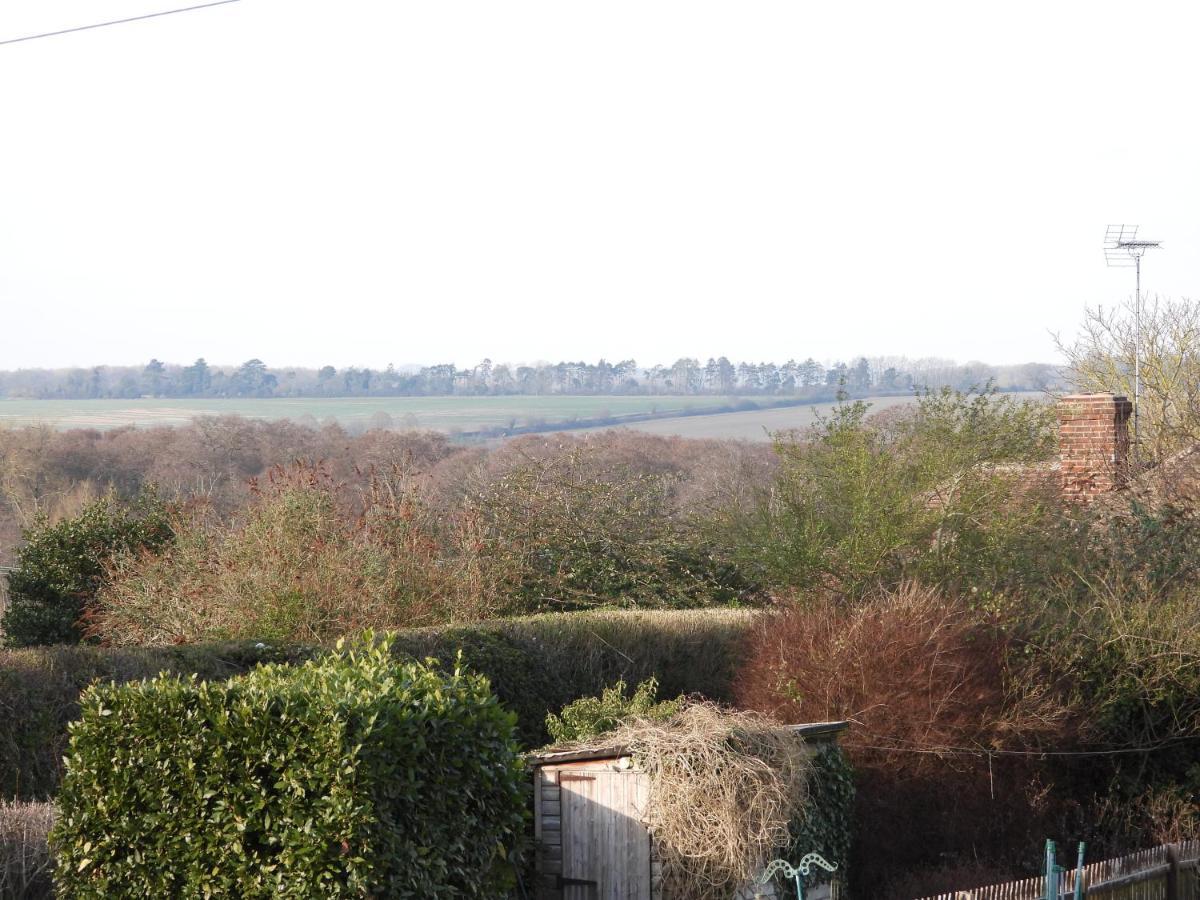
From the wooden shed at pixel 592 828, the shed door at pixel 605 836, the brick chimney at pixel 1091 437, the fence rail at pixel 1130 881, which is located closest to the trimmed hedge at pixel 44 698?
the wooden shed at pixel 592 828

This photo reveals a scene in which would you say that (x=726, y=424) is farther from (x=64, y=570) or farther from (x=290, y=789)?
(x=290, y=789)

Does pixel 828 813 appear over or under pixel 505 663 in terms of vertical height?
under

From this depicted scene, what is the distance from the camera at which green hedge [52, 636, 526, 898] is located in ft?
21.6

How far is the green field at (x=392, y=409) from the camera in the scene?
67.2 metres

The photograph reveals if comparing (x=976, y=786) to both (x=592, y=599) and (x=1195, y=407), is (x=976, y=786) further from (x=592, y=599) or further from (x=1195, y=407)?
(x=1195, y=407)

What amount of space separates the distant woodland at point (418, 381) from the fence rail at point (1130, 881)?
54595 millimetres

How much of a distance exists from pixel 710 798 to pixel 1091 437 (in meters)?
14.2

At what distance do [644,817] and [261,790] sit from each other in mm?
2742

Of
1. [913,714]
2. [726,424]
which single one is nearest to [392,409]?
[726,424]

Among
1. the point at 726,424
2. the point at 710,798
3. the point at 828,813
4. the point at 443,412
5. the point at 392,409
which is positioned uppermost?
the point at 392,409

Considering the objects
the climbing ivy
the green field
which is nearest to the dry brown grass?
the climbing ivy

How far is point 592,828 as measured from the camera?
27.8ft

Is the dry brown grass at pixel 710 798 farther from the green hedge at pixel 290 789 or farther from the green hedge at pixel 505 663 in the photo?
the green hedge at pixel 505 663

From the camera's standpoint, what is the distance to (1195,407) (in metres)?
23.1
